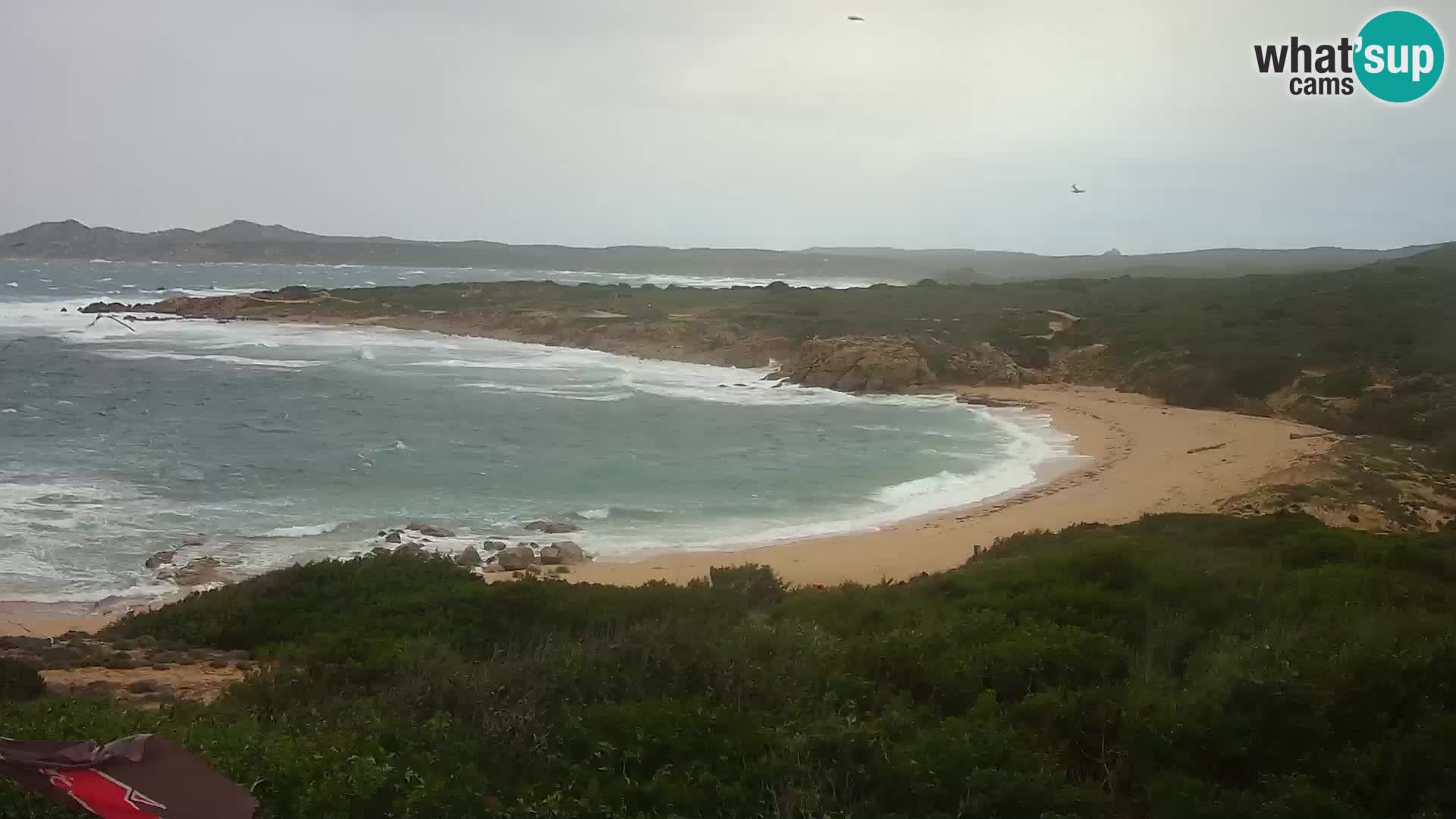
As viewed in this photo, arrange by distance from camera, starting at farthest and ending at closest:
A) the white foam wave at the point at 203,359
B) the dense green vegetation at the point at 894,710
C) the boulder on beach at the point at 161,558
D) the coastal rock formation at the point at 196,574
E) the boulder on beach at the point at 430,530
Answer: the white foam wave at the point at 203,359
the boulder on beach at the point at 430,530
the boulder on beach at the point at 161,558
the coastal rock formation at the point at 196,574
the dense green vegetation at the point at 894,710

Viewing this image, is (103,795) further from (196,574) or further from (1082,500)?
(1082,500)

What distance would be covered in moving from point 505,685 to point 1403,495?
51.5 feet

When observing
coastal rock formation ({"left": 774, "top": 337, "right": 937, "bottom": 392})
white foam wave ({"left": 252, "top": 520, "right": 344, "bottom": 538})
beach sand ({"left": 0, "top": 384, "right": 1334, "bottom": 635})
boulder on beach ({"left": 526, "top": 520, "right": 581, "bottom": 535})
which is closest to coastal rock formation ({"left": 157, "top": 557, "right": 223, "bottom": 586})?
beach sand ({"left": 0, "top": 384, "right": 1334, "bottom": 635})

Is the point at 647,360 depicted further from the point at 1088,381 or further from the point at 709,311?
the point at 1088,381

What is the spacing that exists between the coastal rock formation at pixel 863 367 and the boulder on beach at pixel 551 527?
21.1 metres

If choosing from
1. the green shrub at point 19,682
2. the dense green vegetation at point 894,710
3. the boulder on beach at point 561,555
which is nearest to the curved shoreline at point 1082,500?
the boulder on beach at point 561,555

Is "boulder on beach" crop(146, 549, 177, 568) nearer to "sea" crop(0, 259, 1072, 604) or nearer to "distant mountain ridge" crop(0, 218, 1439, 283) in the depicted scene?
"sea" crop(0, 259, 1072, 604)

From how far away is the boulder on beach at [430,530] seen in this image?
16094 millimetres

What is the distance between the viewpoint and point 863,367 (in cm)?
3766

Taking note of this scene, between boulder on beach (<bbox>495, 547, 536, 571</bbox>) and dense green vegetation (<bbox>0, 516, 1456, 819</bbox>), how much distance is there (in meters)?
4.64

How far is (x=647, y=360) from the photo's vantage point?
158 ft

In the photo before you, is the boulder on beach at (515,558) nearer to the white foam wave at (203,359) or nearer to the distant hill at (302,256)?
the white foam wave at (203,359)

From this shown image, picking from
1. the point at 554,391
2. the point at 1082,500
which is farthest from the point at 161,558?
the point at 554,391

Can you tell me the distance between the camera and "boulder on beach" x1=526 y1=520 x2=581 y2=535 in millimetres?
16719
